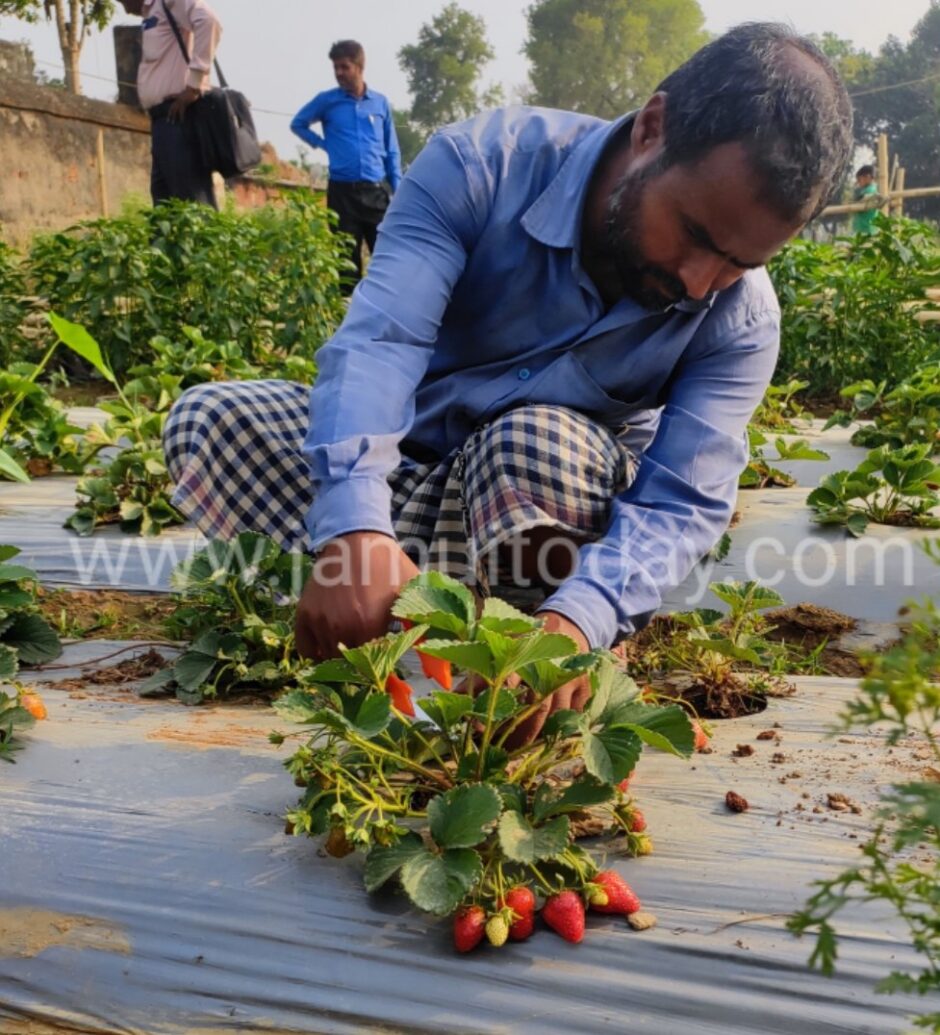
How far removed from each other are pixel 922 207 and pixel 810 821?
44943mm

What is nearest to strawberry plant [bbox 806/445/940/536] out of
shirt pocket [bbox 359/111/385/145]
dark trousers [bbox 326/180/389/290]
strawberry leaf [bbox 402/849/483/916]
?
strawberry leaf [bbox 402/849/483/916]

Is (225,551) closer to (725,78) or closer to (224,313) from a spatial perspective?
(725,78)

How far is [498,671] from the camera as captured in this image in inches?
49.9

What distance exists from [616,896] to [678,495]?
719mm

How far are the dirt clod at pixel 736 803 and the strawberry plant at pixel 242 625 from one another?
766 millimetres

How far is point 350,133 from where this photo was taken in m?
7.30

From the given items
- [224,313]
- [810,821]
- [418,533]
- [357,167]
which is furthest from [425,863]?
[357,167]

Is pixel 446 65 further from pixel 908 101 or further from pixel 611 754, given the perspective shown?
pixel 611 754

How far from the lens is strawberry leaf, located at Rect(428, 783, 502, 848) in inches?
47.9

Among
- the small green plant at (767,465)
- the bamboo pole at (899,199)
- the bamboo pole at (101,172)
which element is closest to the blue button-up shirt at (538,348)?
the small green plant at (767,465)

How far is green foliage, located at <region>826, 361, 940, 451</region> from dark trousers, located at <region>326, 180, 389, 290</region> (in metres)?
4.23

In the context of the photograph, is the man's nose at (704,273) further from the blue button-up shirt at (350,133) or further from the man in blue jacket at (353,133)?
the blue button-up shirt at (350,133)

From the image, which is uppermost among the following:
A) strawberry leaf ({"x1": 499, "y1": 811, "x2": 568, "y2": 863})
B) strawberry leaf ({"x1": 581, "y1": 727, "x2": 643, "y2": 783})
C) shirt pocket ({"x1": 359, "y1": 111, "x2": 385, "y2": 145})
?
shirt pocket ({"x1": 359, "y1": 111, "x2": 385, "y2": 145})

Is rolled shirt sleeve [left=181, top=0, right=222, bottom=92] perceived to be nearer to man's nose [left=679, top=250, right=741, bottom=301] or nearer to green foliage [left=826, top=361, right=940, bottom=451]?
green foliage [left=826, top=361, right=940, bottom=451]
